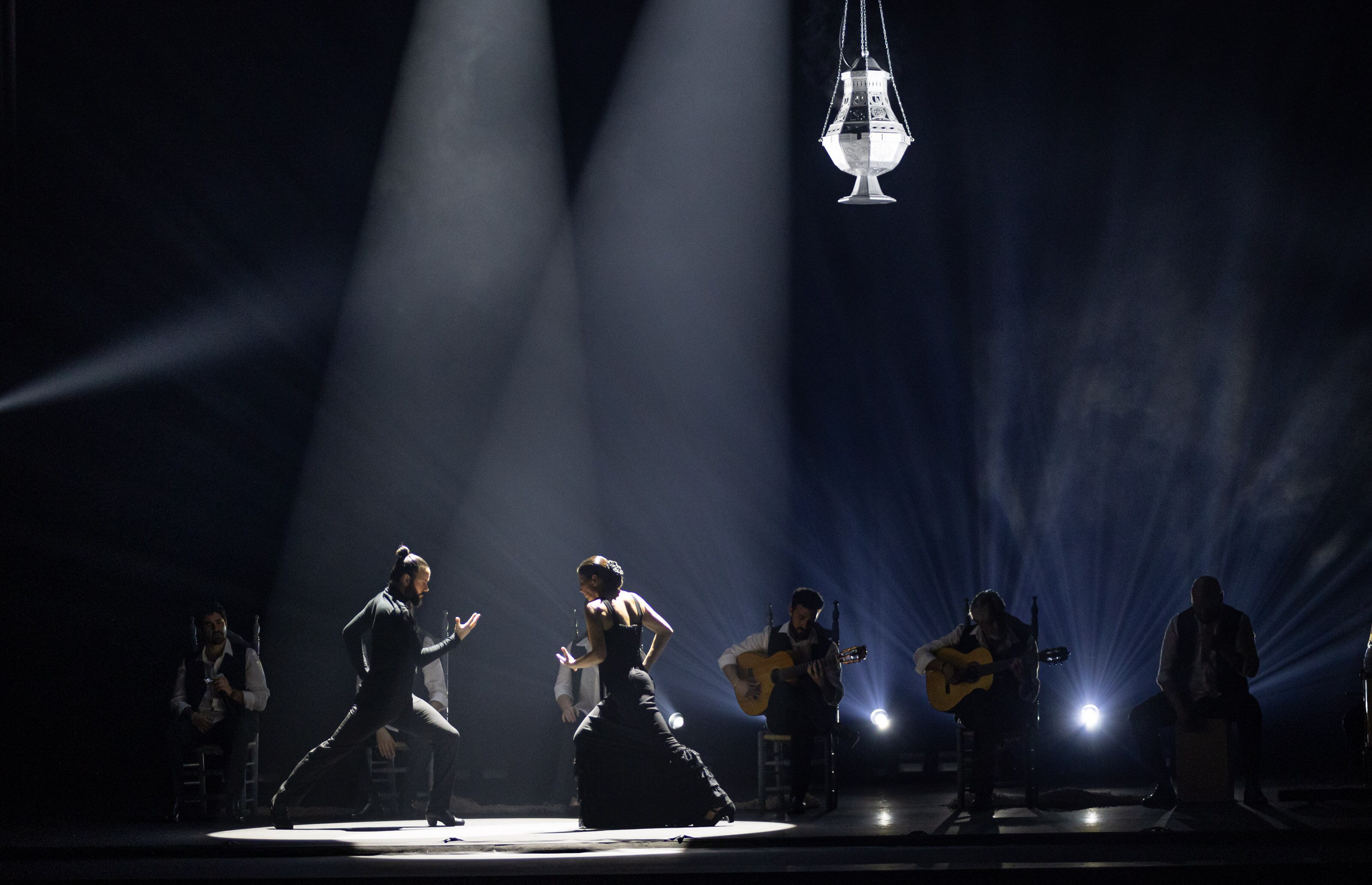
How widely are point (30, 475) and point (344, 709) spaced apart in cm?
239

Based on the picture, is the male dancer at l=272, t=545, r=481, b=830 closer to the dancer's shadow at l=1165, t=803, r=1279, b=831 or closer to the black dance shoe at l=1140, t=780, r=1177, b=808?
the dancer's shadow at l=1165, t=803, r=1279, b=831

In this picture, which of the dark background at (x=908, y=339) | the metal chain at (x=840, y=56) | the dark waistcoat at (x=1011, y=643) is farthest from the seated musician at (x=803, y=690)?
the metal chain at (x=840, y=56)

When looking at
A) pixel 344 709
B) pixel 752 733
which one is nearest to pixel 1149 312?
pixel 752 733

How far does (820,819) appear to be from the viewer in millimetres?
7559

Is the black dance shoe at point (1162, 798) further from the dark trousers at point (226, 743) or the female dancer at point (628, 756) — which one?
the dark trousers at point (226, 743)

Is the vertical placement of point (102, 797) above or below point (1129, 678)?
below

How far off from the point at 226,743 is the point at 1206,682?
5049 millimetres

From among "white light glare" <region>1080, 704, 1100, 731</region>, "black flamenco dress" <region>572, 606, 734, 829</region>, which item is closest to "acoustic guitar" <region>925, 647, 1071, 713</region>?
"white light glare" <region>1080, 704, 1100, 731</region>

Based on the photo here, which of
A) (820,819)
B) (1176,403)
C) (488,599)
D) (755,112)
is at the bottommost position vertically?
(820,819)

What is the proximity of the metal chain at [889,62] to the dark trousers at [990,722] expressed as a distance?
357 centimetres

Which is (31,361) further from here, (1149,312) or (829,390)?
(1149,312)

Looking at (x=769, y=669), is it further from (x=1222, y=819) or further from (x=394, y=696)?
(x=1222, y=819)

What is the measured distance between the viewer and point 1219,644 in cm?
787

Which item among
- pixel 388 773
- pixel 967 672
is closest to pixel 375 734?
pixel 388 773
